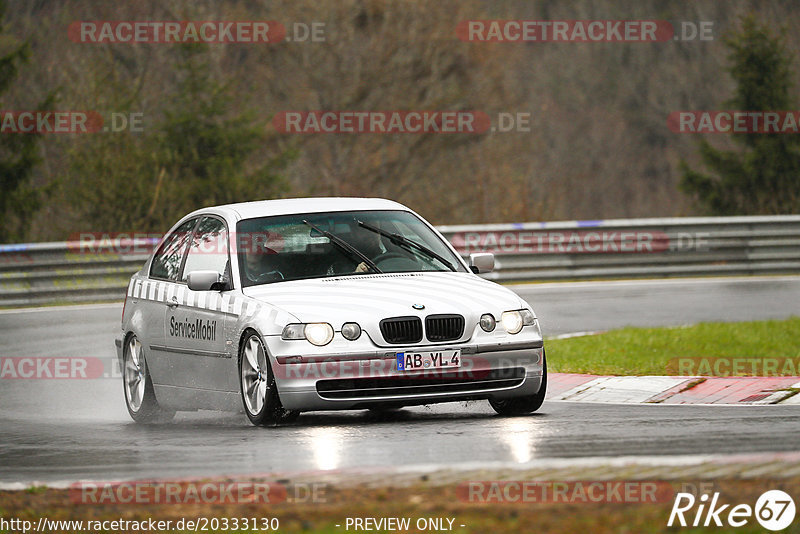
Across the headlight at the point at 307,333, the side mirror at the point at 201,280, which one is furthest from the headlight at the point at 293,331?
the side mirror at the point at 201,280

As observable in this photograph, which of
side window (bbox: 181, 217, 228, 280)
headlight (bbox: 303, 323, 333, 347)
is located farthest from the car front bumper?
side window (bbox: 181, 217, 228, 280)

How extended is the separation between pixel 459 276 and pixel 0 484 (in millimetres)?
Answer: 4284

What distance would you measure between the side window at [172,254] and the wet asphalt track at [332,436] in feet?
3.82

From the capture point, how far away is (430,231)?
11906mm

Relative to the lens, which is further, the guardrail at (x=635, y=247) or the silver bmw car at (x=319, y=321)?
the guardrail at (x=635, y=247)

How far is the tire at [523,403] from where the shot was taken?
35.1 feet

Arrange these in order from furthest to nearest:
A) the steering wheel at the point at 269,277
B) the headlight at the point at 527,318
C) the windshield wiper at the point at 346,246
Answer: the windshield wiper at the point at 346,246 → the steering wheel at the point at 269,277 → the headlight at the point at 527,318

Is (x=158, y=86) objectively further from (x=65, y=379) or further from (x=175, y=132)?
(x=65, y=379)

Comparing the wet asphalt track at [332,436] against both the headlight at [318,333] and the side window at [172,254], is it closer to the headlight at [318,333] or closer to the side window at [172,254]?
the headlight at [318,333]

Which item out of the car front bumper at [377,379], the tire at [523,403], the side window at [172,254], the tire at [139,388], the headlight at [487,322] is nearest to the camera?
the car front bumper at [377,379]

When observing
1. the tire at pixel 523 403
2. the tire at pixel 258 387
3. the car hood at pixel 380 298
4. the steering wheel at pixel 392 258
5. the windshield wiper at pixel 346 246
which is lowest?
the tire at pixel 523 403

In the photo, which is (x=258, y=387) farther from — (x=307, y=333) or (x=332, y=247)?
(x=332, y=247)

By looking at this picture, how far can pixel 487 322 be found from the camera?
10.4 m

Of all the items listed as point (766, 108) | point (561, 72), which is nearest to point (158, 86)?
point (766, 108)
